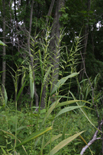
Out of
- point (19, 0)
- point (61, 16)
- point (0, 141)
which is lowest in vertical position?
point (0, 141)

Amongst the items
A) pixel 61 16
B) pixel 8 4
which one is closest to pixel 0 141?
pixel 61 16

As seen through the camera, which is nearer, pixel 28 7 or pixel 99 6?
pixel 28 7

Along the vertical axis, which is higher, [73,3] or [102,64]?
[73,3]

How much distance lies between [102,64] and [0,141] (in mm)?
6995

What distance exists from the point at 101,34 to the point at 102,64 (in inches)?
128

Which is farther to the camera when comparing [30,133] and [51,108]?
[30,133]

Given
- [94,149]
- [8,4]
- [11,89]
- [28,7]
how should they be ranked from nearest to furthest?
[94,149] < [28,7] < [8,4] < [11,89]

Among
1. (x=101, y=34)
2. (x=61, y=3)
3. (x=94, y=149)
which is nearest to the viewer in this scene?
(x=94, y=149)

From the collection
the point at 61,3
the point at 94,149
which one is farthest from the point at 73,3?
the point at 94,149

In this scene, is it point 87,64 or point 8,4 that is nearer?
point 8,4

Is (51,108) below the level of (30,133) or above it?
above

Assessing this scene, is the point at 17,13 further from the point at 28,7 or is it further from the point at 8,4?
the point at 8,4

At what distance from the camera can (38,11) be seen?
577 centimetres

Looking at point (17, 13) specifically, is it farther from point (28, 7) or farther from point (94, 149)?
point (94, 149)
